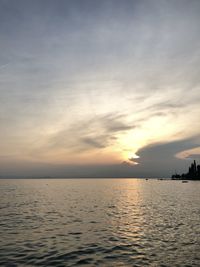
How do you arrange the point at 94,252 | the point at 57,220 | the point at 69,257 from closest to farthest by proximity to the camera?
the point at 69,257 < the point at 94,252 < the point at 57,220

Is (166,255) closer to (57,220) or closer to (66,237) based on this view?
(66,237)

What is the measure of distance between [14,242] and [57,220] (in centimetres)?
1656

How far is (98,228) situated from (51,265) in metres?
18.1

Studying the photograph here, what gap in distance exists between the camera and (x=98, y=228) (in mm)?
40781

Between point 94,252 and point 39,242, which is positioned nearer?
point 94,252

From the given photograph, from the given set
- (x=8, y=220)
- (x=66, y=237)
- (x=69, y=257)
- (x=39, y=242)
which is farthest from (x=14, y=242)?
(x=8, y=220)

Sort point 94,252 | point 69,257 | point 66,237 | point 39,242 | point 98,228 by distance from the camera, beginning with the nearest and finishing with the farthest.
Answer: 1. point 69,257
2. point 94,252
3. point 39,242
4. point 66,237
5. point 98,228

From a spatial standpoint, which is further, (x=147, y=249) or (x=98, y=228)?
(x=98, y=228)

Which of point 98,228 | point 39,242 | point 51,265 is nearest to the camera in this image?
point 51,265

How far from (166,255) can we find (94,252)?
6.52 m

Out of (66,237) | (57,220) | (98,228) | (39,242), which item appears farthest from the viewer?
(57,220)

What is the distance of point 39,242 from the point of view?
31.2 m

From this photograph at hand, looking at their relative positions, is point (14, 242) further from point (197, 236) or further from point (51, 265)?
point (197, 236)

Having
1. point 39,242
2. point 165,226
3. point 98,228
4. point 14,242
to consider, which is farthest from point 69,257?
point 165,226
